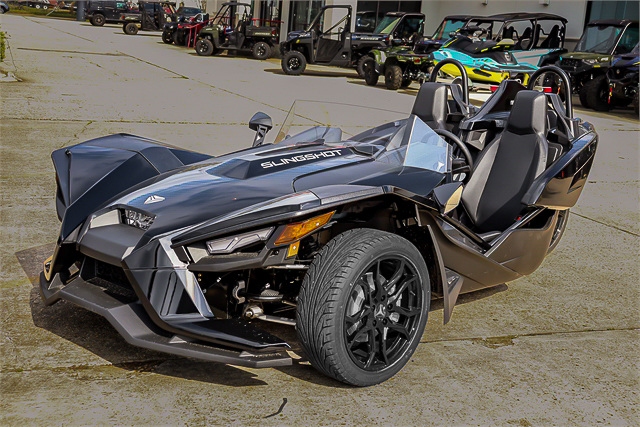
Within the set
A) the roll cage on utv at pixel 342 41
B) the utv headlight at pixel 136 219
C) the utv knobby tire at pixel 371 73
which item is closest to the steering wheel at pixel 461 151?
the utv headlight at pixel 136 219

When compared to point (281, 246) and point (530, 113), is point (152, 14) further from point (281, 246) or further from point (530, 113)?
point (281, 246)

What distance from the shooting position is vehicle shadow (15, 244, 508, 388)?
2.88m

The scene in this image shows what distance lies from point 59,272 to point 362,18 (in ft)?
75.9

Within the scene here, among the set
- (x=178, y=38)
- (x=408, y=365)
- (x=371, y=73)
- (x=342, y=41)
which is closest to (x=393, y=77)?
(x=371, y=73)

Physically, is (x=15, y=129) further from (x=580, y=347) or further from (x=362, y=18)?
(x=362, y=18)

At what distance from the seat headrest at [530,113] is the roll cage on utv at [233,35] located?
19.9m

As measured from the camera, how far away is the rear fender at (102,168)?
318 cm

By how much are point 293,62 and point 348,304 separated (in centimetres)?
1748

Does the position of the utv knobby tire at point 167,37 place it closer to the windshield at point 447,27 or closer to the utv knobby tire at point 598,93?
the windshield at point 447,27

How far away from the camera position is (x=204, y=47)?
2314 centimetres

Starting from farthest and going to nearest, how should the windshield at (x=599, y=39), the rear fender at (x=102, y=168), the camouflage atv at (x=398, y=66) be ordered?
the camouflage atv at (x=398, y=66), the windshield at (x=599, y=39), the rear fender at (x=102, y=168)

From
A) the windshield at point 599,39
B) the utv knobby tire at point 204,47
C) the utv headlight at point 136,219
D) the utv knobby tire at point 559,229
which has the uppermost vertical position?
the windshield at point 599,39

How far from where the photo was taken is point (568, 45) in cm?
2145

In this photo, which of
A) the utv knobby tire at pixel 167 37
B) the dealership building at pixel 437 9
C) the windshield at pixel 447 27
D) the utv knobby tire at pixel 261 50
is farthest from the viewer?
the utv knobby tire at pixel 167 37
